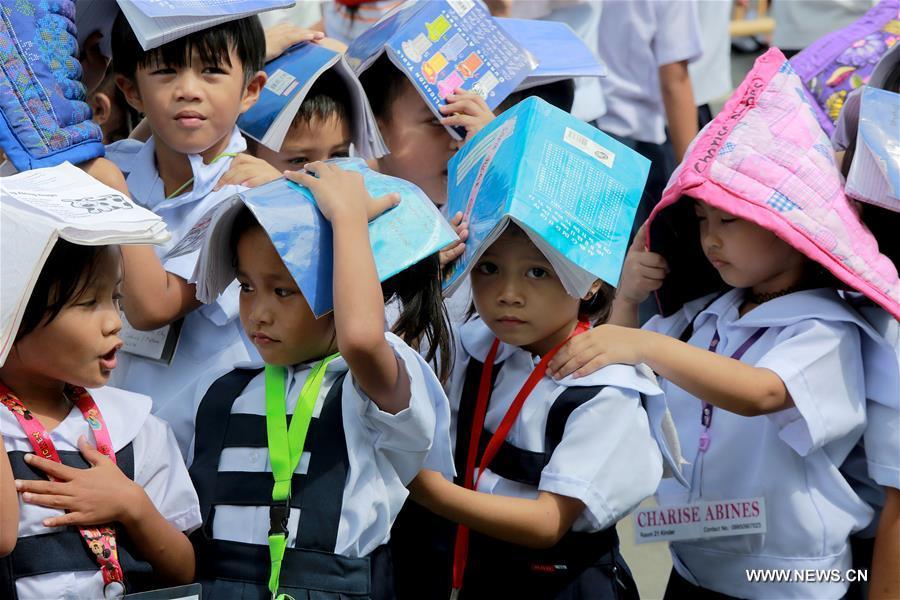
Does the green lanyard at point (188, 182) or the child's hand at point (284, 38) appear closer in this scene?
the green lanyard at point (188, 182)

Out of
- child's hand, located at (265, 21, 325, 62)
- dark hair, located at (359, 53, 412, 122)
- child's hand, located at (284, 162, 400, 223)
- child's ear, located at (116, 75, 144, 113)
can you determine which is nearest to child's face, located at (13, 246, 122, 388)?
child's hand, located at (284, 162, 400, 223)

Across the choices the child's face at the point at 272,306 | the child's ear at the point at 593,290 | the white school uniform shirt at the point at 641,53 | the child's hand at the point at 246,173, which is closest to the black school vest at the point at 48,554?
the child's face at the point at 272,306

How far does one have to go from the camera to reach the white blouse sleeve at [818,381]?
7.90ft

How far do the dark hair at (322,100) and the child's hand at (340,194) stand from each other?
841mm

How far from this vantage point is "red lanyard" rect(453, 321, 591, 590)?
7.54ft

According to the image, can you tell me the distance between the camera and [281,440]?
6.60ft

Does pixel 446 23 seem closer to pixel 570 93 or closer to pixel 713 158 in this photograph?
pixel 570 93

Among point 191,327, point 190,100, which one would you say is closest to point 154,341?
point 191,327

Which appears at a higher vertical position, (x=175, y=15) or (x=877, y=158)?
(x=175, y=15)

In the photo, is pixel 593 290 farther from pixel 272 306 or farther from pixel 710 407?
pixel 272 306

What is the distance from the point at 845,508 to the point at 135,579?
1.44m

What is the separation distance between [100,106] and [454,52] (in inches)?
34.5

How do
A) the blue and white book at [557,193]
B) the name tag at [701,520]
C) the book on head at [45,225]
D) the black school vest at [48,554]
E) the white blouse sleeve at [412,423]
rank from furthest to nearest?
1. the name tag at [701,520]
2. the blue and white book at [557,193]
3. the white blouse sleeve at [412,423]
4. the black school vest at [48,554]
5. the book on head at [45,225]

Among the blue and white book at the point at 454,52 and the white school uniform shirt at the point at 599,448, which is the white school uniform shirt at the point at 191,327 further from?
the white school uniform shirt at the point at 599,448
